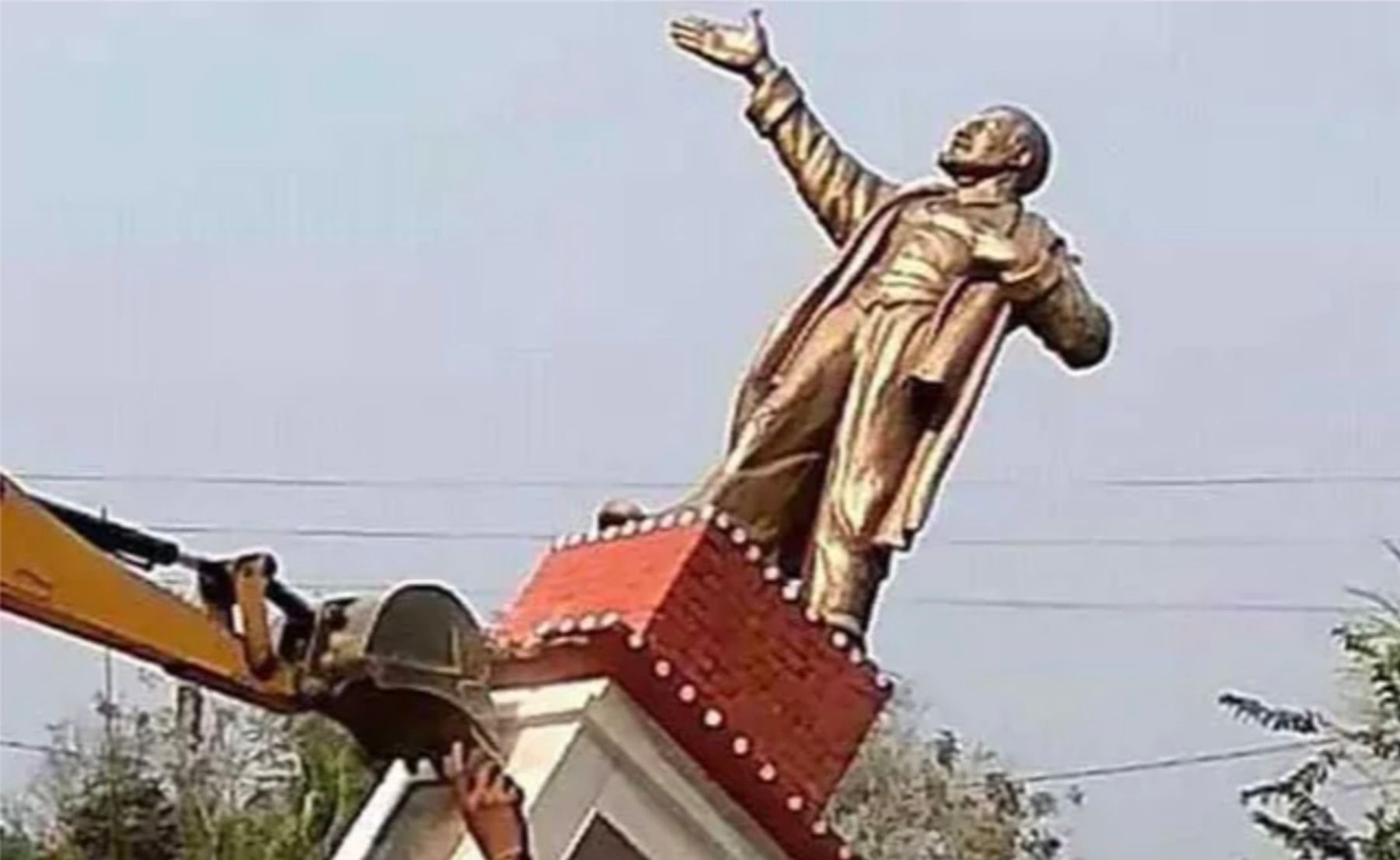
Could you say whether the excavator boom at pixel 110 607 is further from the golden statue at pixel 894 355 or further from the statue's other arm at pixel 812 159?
the statue's other arm at pixel 812 159

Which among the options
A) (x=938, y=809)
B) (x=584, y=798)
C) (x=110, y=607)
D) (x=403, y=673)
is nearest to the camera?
(x=110, y=607)

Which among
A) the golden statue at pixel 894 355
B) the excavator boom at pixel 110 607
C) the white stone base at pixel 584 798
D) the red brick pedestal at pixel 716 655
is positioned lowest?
the excavator boom at pixel 110 607

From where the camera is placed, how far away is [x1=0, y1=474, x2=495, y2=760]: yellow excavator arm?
349 cm

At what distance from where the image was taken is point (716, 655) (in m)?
4.51

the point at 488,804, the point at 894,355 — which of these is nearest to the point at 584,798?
the point at 488,804

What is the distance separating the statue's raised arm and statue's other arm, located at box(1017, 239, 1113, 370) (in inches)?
14.9

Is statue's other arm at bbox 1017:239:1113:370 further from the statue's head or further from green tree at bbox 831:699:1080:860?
green tree at bbox 831:699:1080:860

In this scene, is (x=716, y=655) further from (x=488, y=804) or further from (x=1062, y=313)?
(x=1062, y=313)

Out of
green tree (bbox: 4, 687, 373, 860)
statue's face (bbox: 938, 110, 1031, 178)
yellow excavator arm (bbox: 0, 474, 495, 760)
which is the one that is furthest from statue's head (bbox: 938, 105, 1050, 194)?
green tree (bbox: 4, 687, 373, 860)

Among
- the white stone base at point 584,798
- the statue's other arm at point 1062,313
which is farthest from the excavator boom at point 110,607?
the statue's other arm at point 1062,313

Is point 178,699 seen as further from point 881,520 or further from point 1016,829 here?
point 881,520

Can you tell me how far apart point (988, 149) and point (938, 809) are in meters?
13.6

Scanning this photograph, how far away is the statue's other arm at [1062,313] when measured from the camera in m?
5.70

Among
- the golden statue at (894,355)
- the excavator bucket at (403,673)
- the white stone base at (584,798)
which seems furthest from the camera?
the golden statue at (894,355)
